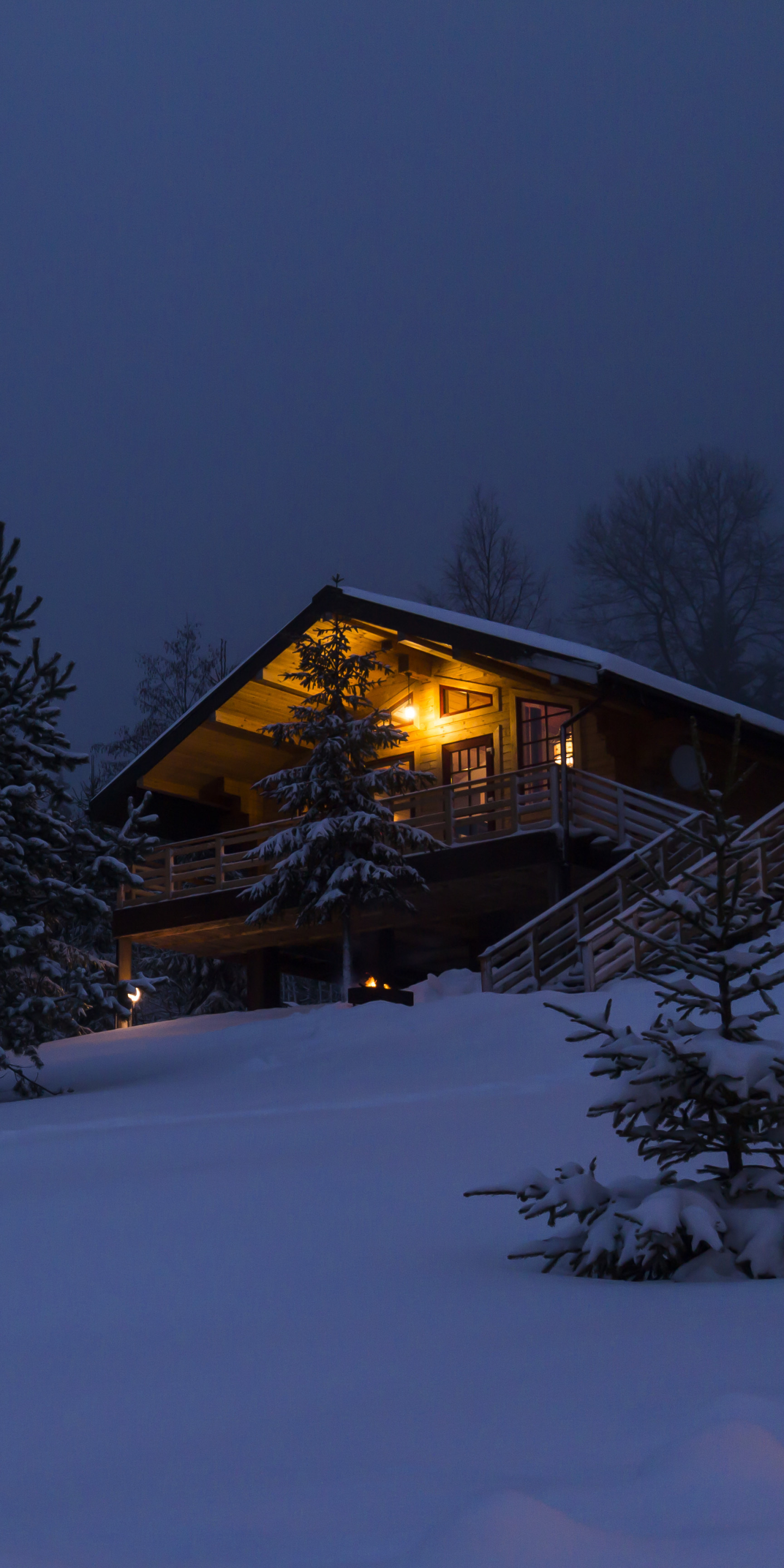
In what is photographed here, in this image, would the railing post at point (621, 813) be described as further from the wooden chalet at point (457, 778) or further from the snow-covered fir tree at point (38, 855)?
the snow-covered fir tree at point (38, 855)

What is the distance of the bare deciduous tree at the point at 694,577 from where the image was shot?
125 feet

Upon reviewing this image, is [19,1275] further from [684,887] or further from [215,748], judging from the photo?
[215,748]

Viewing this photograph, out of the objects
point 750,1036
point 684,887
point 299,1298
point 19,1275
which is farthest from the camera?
point 684,887

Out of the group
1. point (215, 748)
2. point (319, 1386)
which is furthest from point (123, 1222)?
point (215, 748)

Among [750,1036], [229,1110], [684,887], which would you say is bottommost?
[229,1110]

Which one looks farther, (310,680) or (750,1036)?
(310,680)

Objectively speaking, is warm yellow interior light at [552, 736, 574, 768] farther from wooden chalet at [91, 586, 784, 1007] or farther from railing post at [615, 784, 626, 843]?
railing post at [615, 784, 626, 843]

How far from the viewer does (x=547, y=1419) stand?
10.5 feet

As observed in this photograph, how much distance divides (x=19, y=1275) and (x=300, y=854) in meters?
14.3

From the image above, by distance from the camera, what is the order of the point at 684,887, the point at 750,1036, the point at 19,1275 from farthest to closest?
1. the point at 684,887
2. the point at 19,1275
3. the point at 750,1036

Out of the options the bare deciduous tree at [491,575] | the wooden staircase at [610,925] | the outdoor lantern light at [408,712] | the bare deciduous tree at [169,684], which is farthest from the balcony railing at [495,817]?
the bare deciduous tree at [491,575]

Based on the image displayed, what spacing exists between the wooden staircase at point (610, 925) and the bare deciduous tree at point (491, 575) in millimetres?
21233

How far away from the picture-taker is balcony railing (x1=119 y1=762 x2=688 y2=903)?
20172 mm

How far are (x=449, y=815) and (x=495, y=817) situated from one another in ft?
2.44
